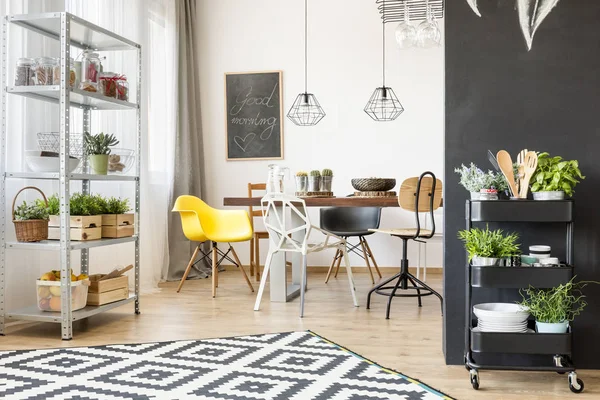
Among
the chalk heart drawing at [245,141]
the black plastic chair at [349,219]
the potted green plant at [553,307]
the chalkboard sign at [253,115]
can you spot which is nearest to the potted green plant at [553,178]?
the potted green plant at [553,307]

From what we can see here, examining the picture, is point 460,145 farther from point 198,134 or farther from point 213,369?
point 198,134

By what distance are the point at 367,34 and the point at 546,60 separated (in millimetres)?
3555

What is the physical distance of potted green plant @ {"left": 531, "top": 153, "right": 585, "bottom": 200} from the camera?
2604mm

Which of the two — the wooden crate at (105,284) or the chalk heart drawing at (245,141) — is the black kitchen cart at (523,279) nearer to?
the wooden crate at (105,284)

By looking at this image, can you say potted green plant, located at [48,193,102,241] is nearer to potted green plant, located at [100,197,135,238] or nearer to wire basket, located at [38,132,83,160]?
potted green plant, located at [100,197,135,238]

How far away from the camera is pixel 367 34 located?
6.24 meters

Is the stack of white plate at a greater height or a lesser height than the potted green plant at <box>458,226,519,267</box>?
lesser

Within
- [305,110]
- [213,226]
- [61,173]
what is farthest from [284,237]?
[305,110]

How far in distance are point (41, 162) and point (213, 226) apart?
6.41ft

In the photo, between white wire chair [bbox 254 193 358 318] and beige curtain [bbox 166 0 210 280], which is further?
beige curtain [bbox 166 0 210 280]

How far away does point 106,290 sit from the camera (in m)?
3.86

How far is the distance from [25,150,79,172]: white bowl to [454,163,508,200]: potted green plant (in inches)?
82.4

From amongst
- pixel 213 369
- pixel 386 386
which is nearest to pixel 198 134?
pixel 213 369

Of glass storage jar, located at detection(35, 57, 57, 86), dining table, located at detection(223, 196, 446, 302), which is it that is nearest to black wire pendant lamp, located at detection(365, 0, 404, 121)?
dining table, located at detection(223, 196, 446, 302)
